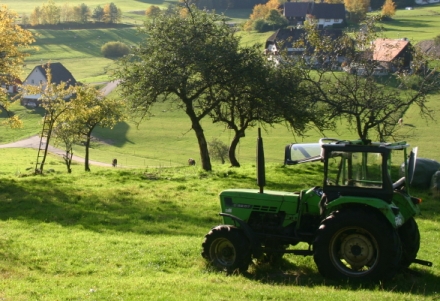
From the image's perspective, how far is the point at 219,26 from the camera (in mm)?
31547

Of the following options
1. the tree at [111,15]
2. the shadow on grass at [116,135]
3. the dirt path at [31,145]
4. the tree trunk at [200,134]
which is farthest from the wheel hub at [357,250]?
the tree at [111,15]

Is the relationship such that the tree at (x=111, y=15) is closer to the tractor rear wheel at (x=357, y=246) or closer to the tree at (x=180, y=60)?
the tree at (x=180, y=60)

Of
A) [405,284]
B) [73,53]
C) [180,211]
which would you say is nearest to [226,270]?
[405,284]

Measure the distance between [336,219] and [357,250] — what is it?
80 centimetres

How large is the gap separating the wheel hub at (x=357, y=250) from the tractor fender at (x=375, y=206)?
24.0 inches

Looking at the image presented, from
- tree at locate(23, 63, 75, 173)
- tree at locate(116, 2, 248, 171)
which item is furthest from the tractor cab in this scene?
tree at locate(23, 63, 75, 173)

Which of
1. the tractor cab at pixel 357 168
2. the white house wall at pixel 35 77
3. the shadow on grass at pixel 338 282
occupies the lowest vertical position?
the white house wall at pixel 35 77

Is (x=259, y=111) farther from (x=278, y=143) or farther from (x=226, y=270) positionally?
(x=278, y=143)

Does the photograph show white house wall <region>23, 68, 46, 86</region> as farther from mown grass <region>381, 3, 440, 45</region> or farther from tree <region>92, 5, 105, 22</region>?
tree <region>92, 5, 105, 22</region>

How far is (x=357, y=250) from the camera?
Result: 11.6 m

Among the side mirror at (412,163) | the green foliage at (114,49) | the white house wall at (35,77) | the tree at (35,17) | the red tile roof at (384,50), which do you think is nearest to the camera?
the side mirror at (412,163)

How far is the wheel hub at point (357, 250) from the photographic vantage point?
1145 centimetres

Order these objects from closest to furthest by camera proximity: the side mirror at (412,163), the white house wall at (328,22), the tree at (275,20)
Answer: the side mirror at (412,163) < the tree at (275,20) < the white house wall at (328,22)

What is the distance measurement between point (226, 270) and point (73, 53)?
137 m
